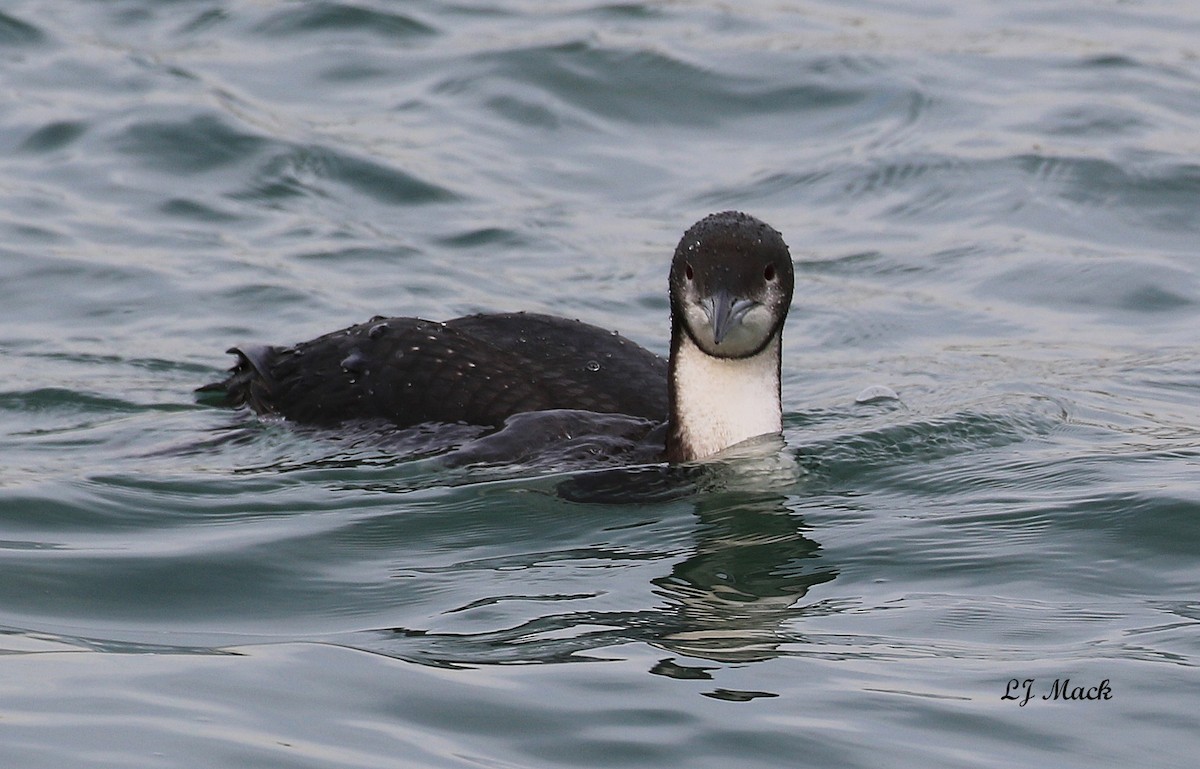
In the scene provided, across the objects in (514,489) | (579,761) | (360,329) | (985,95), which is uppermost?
(985,95)

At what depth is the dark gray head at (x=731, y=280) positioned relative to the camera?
6656 mm

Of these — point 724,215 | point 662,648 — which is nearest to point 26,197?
point 724,215

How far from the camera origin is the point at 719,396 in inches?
278

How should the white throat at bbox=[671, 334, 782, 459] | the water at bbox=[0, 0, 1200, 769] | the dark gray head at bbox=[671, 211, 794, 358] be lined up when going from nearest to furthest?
the water at bbox=[0, 0, 1200, 769], the dark gray head at bbox=[671, 211, 794, 358], the white throat at bbox=[671, 334, 782, 459]

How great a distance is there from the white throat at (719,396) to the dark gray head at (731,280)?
14 centimetres

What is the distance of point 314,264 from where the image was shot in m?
10.7

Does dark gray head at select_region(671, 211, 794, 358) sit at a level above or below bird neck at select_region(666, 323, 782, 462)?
above

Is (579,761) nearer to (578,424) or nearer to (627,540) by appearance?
(627,540)

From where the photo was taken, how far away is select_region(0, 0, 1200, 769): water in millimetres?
5066

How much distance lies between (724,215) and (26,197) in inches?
243

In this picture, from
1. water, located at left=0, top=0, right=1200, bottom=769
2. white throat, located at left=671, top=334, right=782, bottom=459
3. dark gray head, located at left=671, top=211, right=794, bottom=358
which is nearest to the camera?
water, located at left=0, top=0, right=1200, bottom=769

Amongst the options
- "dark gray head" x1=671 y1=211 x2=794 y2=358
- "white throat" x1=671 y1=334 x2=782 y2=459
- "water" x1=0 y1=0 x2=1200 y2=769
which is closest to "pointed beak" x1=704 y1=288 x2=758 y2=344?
"dark gray head" x1=671 y1=211 x2=794 y2=358

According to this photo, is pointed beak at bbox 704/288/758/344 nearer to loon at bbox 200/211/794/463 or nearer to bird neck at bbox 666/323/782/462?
loon at bbox 200/211/794/463

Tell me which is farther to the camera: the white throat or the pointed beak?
the white throat
